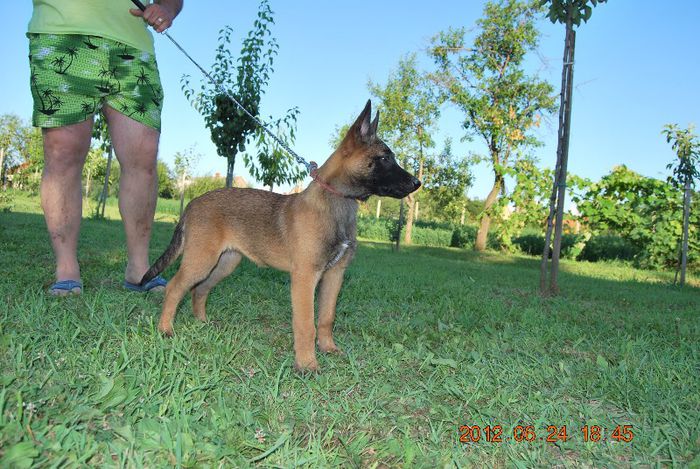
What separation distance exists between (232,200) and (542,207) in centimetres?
1265

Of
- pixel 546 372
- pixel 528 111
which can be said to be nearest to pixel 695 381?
pixel 546 372

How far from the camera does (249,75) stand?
11.6 meters

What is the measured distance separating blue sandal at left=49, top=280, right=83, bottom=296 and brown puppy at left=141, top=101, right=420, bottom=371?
947 millimetres

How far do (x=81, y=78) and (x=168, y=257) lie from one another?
1.77 m

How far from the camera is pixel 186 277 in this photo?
3.84 metres

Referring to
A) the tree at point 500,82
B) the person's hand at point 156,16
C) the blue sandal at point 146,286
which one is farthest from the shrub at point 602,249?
the person's hand at point 156,16

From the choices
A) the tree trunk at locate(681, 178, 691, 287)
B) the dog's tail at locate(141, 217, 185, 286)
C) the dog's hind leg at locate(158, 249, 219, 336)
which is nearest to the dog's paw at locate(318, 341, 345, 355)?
the dog's hind leg at locate(158, 249, 219, 336)

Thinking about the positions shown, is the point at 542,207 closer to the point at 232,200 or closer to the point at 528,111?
the point at 232,200

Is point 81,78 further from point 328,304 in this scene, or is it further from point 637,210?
point 637,210

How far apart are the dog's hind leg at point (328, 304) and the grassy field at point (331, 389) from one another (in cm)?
20

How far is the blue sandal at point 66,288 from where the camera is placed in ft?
14.4

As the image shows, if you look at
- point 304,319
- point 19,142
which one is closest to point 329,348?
point 304,319

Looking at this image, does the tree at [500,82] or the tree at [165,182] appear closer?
the tree at [500,82]

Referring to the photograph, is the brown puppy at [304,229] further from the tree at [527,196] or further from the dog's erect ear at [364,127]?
the tree at [527,196]
